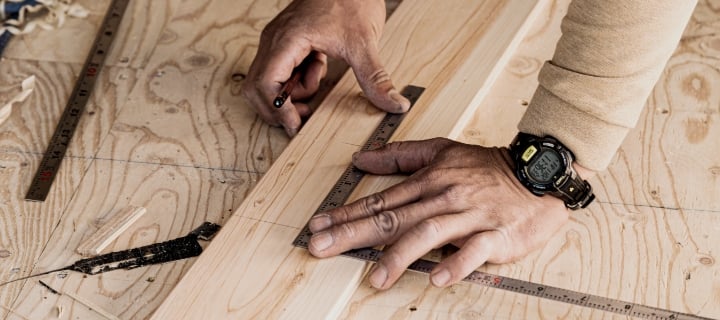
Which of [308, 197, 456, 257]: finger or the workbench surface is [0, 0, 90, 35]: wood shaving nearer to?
the workbench surface

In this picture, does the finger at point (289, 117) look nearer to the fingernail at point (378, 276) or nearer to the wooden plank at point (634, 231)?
the wooden plank at point (634, 231)

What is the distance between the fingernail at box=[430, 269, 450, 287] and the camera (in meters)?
2.27

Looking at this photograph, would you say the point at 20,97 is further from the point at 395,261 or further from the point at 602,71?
the point at 602,71

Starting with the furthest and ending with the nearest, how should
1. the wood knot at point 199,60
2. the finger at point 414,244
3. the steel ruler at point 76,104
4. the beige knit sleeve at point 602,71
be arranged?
the wood knot at point 199,60
the steel ruler at point 76,104
the finger at point 414,244
the beige knit sleeve at point 602,71

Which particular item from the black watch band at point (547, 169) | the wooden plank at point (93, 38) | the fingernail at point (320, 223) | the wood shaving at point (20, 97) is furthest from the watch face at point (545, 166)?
the wood shaving at point (20, 97)

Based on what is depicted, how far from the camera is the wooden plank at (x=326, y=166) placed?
7.49 feet

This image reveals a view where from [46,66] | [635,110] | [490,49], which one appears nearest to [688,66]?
[490,49]

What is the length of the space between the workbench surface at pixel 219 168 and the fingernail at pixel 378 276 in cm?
6

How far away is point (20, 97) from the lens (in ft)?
10.3

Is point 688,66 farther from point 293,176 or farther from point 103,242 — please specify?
point 103,242

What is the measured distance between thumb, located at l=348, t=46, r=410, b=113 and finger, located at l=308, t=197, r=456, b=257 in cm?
55

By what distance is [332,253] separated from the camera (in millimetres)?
2365

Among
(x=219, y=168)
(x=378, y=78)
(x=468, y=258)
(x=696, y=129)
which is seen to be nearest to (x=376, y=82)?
(x=378, y=78)

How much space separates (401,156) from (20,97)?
1382mm
